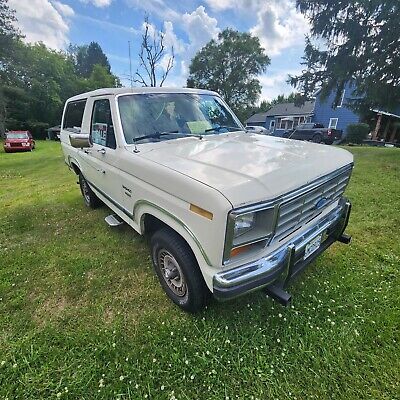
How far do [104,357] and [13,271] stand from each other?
204 cm

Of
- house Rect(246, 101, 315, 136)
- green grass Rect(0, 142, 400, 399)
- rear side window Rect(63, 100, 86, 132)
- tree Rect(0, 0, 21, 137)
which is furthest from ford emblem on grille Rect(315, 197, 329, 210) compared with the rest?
tree Rect(0, 0, 21, 137)

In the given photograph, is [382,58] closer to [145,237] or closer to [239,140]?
[239,140]

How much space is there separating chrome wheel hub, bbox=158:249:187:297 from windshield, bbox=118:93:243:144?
1.31 m

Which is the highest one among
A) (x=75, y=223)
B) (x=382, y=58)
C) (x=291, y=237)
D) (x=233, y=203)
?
(x=382, y=58)

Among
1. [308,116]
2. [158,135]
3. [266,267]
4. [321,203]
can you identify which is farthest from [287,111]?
[266,267]

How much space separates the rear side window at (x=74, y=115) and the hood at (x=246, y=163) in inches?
94.7

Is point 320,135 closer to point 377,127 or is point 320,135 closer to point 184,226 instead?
point 377,127

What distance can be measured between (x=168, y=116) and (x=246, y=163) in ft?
4.97

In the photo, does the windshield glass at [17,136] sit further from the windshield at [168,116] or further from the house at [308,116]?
the windshield at [168,116]

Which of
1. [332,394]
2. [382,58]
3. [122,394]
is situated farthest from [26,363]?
[382,58]

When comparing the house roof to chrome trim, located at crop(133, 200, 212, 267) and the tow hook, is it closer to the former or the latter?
chrome trim, located at crop(133, 200, 212, 267)

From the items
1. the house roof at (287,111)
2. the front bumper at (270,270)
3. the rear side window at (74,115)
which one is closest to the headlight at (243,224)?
the front bumper at (270,270)

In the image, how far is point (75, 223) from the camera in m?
4.68

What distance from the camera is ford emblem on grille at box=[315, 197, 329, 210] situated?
7.91 feet
